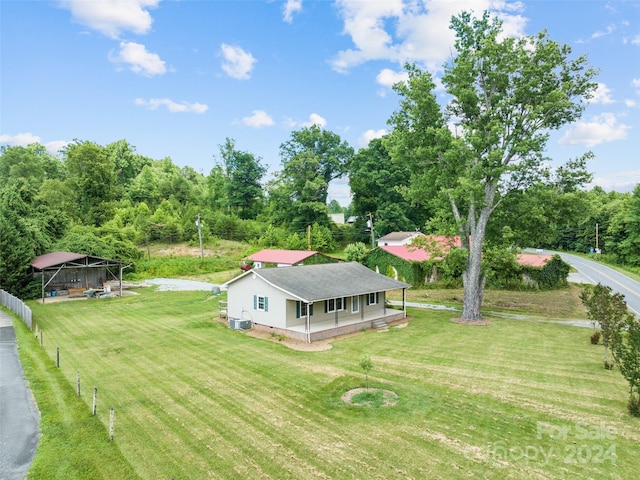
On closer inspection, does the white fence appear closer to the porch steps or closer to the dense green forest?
the dense green forest

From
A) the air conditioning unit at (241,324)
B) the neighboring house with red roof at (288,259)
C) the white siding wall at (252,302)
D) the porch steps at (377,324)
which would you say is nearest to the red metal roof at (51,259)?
the white siding wall at (252,302)

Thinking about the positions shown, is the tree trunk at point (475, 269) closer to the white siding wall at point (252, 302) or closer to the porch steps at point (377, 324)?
the porch steps at point (377, 324)

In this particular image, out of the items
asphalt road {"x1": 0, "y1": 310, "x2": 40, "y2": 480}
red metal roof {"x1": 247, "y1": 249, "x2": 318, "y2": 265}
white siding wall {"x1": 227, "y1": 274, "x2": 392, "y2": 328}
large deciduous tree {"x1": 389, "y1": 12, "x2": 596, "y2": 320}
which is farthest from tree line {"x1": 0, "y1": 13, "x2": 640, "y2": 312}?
asphalt road {"x1": 0, "y1": 310, "x2": 40, "y2": 480}

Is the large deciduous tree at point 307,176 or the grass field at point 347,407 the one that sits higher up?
the large deciduous tree at point 307,176

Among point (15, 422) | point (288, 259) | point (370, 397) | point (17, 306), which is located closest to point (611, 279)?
point (288, 259)

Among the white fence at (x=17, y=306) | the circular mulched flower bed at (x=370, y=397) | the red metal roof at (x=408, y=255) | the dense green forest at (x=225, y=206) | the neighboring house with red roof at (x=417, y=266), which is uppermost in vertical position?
the dense green forest at (x=225, y=206)

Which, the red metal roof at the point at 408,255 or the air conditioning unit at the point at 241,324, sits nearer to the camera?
the air conditioning unit at the point at 241,324

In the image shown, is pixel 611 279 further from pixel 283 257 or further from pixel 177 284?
pixel 177 284

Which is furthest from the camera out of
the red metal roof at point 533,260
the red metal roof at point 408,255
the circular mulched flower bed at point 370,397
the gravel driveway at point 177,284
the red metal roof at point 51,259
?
the red metal roof at point 408,255
